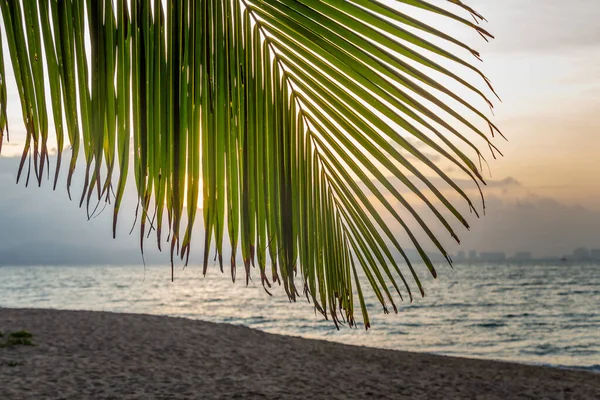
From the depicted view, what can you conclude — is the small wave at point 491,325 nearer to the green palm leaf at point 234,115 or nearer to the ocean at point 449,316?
the ocean at point 449,316

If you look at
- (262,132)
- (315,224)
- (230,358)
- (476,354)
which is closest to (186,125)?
(262,132)

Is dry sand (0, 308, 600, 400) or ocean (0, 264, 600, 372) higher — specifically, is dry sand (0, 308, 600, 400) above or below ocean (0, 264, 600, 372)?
above

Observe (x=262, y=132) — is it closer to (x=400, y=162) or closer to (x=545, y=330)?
(x=400, y=162)

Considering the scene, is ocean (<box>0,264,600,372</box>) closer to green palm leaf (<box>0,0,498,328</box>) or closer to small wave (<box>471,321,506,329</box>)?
small wave (<box>471,321,506,329</box>)

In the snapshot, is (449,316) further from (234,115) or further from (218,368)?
(234,115)

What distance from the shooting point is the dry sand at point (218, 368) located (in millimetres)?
7461

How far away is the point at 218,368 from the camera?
9070mm

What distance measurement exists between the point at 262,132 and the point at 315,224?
0.13 meters

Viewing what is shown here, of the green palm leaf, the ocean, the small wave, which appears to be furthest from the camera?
the small wave

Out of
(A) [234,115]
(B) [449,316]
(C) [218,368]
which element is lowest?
(B) [449,316]

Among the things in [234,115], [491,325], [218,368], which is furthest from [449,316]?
[234,115]

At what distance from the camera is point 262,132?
71cm

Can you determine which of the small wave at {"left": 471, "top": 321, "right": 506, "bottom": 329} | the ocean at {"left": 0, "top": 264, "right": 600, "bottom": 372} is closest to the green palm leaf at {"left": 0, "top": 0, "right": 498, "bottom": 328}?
the ocean at {"left": 0, "top": 264, "right": 600, "bottom": 372}

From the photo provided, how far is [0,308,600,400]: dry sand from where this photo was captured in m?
7.46
